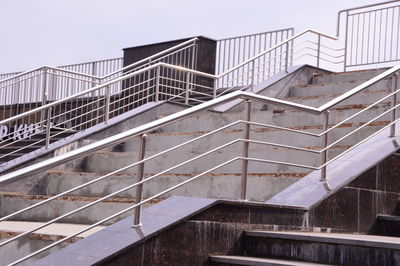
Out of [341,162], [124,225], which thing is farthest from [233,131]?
[124,225]

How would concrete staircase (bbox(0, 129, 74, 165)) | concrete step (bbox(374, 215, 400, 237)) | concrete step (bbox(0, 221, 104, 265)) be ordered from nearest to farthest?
1. concrete step (bbox(0, 221, 104, 265))
2. concrete step (bbox(374, 215, 400, 237))
3. concrete staircase (bbox(0, 129, 74, 165))

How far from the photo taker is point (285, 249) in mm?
5863

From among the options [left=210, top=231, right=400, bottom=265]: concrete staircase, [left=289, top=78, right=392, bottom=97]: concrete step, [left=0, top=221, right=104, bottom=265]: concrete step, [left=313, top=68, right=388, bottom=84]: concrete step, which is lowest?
[left=0, top=221, right=104, bottom=265]: concrete step

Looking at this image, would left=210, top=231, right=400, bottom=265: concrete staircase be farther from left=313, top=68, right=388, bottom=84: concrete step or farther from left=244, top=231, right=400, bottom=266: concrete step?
left=313, top=68, right=388, bottom=84: concrete step

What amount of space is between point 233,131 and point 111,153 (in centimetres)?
169

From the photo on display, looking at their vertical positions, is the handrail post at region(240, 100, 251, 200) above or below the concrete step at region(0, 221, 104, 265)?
above

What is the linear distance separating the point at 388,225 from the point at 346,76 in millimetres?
5518

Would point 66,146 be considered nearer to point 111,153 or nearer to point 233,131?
point 111,153

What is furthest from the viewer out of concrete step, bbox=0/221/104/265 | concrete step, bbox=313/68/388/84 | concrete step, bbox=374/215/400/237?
concrete step, bbox=313/68/388/84

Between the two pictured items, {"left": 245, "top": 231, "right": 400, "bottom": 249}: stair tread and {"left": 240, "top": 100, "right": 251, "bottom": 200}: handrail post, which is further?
{"left": 240, "top": 100, "right": 251, "bottom": 200}: handrail post

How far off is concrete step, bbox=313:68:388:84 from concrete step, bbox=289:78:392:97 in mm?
673

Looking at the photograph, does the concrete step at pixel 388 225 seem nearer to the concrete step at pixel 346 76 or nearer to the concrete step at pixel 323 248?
Result: the concrete step at pixel 323 248

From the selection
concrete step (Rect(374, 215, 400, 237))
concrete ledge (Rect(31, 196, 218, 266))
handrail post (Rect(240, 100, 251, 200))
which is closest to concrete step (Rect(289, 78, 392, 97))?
concrete step (Rect(374, 215, 400, 237))

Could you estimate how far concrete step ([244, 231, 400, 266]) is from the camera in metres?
5.32
